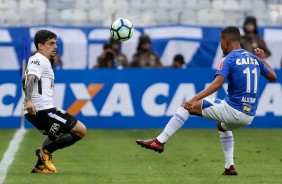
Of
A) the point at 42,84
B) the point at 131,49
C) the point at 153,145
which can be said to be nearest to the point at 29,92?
the point at 42,84

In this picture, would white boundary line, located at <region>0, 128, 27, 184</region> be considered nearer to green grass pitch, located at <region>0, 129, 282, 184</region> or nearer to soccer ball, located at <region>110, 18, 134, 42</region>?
green grass pitch, located at <region>0, 129, 282, 184</region>

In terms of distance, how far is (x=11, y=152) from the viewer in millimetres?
13594

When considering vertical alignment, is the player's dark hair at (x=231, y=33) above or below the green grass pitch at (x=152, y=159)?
above

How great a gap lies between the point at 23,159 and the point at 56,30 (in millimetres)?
8472

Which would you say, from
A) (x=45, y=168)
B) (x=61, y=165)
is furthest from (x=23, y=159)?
(x=45, y=168)

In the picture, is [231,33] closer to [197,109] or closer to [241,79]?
[241,79]

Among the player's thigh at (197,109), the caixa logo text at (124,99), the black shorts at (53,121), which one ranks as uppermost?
the player's thigh at (197,109)

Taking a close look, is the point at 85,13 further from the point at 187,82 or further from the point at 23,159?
the point at 23,159

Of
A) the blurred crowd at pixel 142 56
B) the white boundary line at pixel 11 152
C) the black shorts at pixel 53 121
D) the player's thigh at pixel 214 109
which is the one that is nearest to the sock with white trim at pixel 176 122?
the player's thigh at pixel 214 109

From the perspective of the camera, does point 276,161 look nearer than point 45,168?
No

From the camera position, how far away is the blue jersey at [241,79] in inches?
417

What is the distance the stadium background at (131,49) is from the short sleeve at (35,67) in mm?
Answer: 6892

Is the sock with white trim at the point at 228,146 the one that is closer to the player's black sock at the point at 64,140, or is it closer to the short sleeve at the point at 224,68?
the short sleeve at the point at 224,68

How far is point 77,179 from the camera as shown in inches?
405
